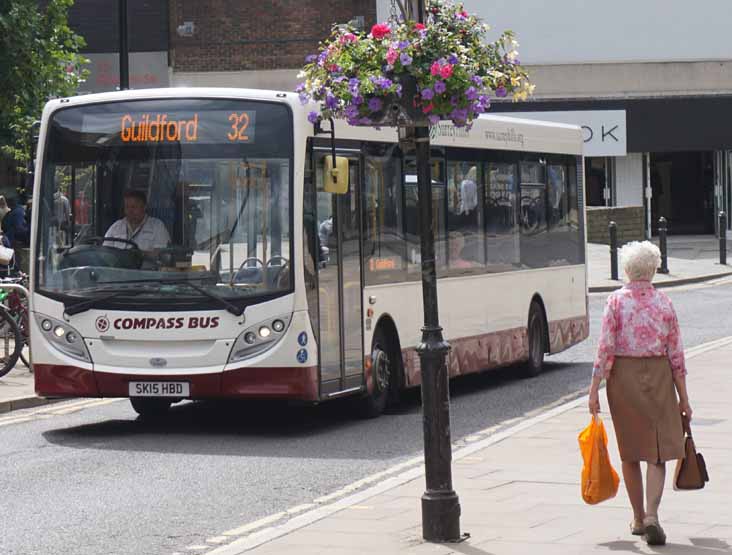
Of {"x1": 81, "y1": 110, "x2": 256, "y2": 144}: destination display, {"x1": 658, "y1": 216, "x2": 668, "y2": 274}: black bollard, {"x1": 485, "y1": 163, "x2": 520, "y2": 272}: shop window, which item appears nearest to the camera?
{"x1": 81, "y1": 110, "x2": 256, "y2": 144}: destination display

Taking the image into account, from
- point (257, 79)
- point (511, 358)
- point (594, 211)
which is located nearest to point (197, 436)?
point (511, 358)

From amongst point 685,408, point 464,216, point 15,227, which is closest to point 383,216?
point 464,216

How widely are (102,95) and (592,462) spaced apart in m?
6.72

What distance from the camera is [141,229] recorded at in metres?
13.1

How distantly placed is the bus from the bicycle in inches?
109

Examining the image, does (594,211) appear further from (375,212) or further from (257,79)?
(375,212)

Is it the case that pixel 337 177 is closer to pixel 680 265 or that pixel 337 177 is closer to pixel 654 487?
pixel 654 487

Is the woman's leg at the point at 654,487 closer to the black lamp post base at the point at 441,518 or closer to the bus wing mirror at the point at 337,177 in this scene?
the black lamp post base at the point at 441,518

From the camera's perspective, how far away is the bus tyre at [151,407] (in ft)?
47.8

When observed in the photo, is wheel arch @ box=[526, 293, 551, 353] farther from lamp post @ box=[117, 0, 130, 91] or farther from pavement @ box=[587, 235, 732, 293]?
pavement @ box=[587, 235, 732, 293]

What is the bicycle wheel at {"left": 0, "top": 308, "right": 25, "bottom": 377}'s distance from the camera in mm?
16734

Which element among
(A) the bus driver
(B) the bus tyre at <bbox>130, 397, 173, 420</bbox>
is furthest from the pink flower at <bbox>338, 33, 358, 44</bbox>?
(B) the bus tyre at <bbox>130, 397, 173, 420</bbox>

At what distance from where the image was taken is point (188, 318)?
12.9 m

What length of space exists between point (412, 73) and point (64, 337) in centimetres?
591
